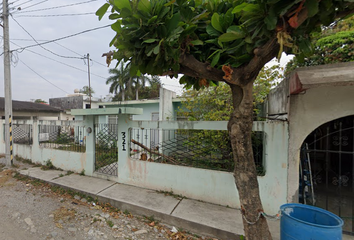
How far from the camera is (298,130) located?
292 cm

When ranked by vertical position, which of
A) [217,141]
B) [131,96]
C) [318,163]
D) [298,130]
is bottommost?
[318,163]

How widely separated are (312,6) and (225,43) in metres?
0.78

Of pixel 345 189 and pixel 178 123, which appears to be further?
pixel 345 189

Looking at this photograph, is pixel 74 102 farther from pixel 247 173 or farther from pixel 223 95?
pixel 247 173

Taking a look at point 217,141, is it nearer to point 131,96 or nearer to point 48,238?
point 48,238

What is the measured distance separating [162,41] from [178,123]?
228 cm

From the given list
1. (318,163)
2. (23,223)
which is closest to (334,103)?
(318,163)

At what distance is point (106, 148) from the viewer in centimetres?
532

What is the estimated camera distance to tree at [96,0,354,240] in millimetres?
1531

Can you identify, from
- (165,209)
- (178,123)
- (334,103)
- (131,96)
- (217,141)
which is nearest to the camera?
(334,103)

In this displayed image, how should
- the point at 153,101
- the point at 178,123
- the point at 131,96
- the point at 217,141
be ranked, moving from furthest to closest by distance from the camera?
the point at 131,96 < the point at 153,101 < the point at 217,141 < the point at 178,123

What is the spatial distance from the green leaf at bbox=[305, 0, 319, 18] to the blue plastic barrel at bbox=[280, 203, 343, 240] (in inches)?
72.7

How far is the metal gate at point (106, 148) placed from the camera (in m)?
5.11

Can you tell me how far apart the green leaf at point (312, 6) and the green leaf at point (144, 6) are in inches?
51.7
